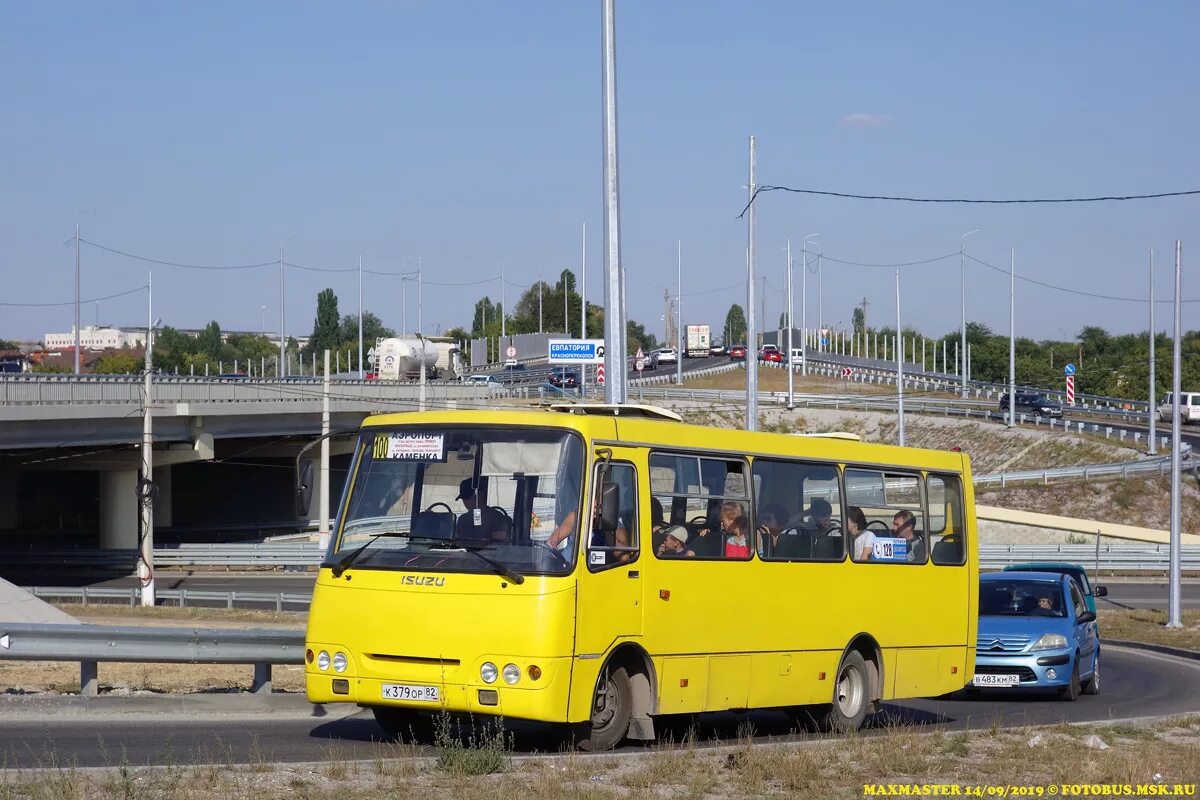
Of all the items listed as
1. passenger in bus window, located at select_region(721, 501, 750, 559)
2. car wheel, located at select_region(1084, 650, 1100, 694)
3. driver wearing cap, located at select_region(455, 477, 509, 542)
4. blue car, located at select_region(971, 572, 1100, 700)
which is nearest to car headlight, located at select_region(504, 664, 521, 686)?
driver wearing cap, located at select_region(455, 477, 509, 542)

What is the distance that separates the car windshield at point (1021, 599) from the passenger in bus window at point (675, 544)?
9005 millimetres

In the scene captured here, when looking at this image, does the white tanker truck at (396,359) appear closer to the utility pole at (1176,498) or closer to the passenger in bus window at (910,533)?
the utility pole at (1176,498)

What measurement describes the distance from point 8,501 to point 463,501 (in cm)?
6463

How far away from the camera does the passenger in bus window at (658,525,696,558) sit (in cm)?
1148

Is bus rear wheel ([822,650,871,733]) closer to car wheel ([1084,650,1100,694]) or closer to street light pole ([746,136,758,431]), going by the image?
car wheel ([1084,650,1100,694])

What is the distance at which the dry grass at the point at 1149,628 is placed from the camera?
29344 millimetres

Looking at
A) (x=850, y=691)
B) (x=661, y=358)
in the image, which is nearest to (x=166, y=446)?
(x=850, y=691)

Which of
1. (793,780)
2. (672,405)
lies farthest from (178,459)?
(793,780)

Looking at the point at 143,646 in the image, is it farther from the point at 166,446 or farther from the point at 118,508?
the point at 118,508

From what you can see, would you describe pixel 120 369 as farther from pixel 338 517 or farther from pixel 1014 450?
pixel 338 517

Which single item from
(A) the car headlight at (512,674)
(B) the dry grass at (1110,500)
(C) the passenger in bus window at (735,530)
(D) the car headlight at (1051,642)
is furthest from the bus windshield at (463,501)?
(B) the dry grass at (1110,500)

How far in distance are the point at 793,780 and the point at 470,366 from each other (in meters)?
102

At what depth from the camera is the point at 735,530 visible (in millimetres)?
12281

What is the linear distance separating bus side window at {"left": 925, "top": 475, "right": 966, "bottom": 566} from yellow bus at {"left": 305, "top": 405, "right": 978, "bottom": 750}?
228 cm
